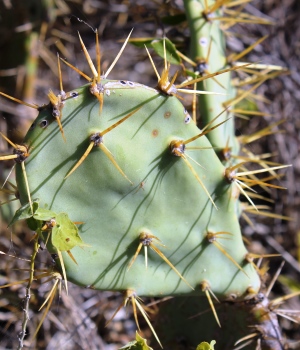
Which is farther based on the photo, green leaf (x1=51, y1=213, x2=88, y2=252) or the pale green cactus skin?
the pale green cactus skin

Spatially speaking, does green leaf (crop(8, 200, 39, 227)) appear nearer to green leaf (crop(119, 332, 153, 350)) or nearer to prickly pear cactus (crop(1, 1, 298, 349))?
prickly pear cactus (crop(1, 1, 298, 349))

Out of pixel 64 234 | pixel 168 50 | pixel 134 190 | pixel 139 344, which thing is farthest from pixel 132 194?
pixel 168 50

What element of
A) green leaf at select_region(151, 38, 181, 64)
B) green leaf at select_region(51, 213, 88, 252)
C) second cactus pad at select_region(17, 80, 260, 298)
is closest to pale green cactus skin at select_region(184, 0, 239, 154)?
green leaf at select_region(151, 38, 181, 64)

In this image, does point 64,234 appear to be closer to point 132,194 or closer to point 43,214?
point 43,214

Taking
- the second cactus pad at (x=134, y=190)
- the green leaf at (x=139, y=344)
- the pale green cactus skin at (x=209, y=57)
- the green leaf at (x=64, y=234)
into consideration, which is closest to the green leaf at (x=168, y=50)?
the pale green cactus skin at (x=209, y=57)

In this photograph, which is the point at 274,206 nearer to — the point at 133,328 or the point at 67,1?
the point at 133,328

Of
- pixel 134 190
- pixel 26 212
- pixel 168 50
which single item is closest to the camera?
pixel 26 212

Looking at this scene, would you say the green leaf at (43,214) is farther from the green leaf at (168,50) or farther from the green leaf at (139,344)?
the green leaf at (168,50)
